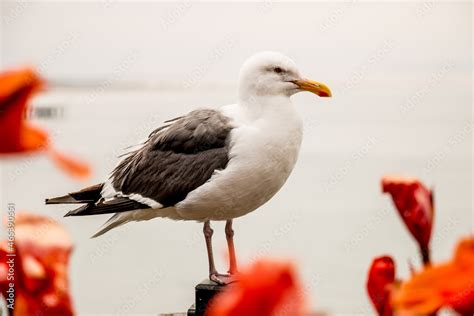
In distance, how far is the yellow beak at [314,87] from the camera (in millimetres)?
1618

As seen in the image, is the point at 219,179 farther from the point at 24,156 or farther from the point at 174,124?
the point at 24,156

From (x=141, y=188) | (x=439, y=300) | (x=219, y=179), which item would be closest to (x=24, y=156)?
(x=439, y=300)

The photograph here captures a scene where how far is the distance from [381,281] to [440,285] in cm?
12

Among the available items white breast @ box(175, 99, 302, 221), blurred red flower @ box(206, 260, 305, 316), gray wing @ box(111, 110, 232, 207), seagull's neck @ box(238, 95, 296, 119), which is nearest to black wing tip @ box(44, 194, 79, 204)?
gray wing @ box(111, 110, 232, 207)

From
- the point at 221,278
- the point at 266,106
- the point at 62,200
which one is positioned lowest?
the point at 221,278

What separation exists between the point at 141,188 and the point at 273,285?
1.60 meters

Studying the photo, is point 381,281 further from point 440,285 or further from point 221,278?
point 221,278

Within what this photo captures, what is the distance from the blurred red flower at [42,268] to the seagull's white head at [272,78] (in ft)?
4.53

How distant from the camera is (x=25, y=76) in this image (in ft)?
0.67

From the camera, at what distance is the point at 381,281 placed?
0.34m

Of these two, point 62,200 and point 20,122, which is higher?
point 62,200

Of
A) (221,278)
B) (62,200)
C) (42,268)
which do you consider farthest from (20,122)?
(221,278)

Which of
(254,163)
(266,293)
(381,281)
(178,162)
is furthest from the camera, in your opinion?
(178,162)

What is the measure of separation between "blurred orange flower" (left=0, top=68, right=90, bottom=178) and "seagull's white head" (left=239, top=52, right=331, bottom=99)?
4.65 ft
